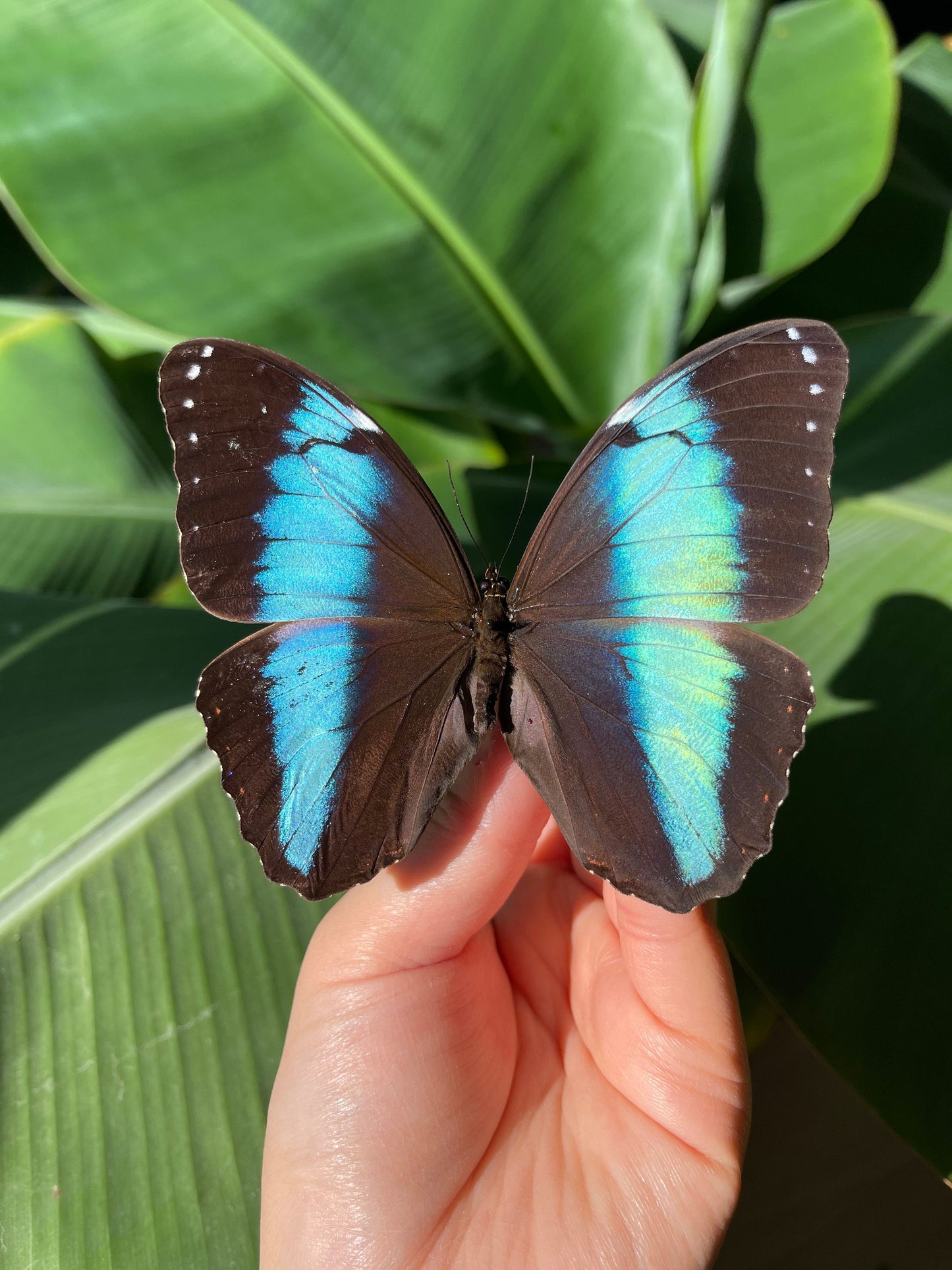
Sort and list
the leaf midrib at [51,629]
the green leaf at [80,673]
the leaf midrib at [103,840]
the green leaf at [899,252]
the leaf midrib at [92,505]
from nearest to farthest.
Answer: the leaf midrib at [103,840] < the green leaf at [80,673] < the leaf midrib at [51,629] < the leaf midrib at [92,505] < the green leaf at [899,252]

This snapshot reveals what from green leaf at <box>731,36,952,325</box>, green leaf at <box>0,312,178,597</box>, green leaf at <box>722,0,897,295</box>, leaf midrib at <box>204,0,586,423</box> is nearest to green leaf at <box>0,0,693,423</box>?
leaf midrib at <box>204,0,586,423</box>

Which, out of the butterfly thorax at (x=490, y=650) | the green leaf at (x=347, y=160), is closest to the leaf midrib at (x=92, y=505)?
the green leaf at (x=347, y=160)

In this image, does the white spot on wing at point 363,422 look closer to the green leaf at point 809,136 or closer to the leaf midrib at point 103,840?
the leaf midrib at point 103,840

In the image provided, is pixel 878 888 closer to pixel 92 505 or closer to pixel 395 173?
pixel 395 173

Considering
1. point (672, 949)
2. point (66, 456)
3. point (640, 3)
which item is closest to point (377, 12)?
point (640, 3)

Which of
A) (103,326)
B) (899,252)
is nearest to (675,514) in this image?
(899,252)

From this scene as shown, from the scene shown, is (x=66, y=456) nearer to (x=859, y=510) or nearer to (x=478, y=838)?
(x=478, y=838)
